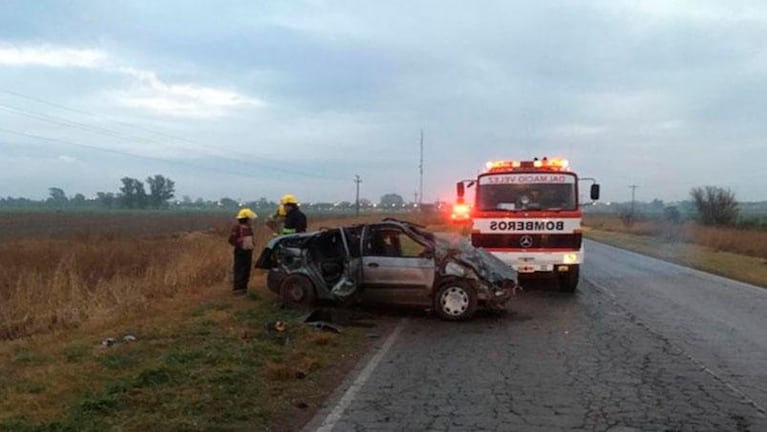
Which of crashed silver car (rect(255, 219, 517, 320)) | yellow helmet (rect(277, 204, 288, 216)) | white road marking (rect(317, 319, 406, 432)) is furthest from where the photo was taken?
yellow helmet (rect(277, 204, 288, 216))

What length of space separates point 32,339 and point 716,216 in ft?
190

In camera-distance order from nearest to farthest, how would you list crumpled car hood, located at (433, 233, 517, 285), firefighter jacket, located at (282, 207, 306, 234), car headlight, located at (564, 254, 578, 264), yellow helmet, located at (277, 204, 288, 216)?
crumpled car hood, located at (433, 233, 517, 285), firefighter jacket, located at (282, 207, 306, 234), yellow helmet, located at (277, 204, 288, 216), car headlight, located at (564, 254, 578, 264)

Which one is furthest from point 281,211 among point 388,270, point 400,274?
point 400,274

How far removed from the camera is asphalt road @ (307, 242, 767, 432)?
6191 millimetres

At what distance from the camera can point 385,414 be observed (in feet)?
20.7

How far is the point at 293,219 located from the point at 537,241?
5.14 metres

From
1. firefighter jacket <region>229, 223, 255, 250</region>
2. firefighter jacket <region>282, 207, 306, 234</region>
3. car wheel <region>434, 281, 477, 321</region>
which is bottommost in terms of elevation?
car wheel <region>434, 281, 477, 321</region>

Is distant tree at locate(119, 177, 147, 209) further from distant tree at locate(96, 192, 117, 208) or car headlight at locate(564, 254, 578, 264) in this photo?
car headlight at locate(564, 254, 578, 264)

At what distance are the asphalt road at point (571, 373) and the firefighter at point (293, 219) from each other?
3.91 meters

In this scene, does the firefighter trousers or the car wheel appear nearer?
the car wheel

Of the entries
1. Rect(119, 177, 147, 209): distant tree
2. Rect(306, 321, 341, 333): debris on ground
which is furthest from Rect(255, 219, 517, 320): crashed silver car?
Rect(119, 177, 147, 209): distant tree

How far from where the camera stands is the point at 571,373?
315 inches

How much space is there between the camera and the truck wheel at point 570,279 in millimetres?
15883

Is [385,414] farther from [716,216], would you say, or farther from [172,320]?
[716,216]
